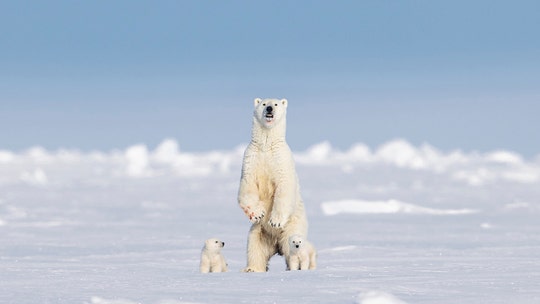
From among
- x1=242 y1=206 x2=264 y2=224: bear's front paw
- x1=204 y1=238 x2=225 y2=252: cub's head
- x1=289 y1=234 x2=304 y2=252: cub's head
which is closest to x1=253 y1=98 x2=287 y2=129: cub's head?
x1=242 y1=206 x2=264 y2=224: bear's front paw

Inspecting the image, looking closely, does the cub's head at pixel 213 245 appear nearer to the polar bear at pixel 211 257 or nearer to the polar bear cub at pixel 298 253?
the polar bear at pixel 211 257

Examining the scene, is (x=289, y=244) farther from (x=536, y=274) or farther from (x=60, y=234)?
(x=60, y=234)

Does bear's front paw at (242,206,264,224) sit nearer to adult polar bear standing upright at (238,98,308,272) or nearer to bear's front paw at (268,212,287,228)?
adult polar bear standing upright at (238,98,308,272)

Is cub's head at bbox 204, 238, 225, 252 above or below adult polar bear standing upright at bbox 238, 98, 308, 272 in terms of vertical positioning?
below

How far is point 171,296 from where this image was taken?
7559 millimetres

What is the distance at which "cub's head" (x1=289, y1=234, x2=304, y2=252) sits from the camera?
34.3 ft

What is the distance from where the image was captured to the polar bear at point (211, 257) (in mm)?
10773

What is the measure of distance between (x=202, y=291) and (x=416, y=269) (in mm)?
2879

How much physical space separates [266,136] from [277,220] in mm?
948

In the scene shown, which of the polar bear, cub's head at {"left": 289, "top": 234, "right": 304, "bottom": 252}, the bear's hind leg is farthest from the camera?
the bear's hind leg

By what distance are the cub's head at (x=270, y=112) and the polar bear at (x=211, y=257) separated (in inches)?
57.1

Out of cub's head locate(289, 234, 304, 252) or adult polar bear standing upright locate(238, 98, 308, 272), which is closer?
A: cub's head locate(289, 234, 304, 252)

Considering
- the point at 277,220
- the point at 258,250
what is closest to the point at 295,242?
the point at 277,220

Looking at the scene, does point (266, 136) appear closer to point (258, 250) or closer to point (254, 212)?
point (254, 212)
